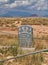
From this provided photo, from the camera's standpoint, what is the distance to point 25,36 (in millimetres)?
10422

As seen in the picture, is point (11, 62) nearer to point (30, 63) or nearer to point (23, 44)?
point (30, 63)

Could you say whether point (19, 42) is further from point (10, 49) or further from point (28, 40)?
point (10, 49)

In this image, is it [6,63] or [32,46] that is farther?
[32,46]

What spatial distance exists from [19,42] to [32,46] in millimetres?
488

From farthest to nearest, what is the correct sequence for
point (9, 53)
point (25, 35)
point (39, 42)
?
1. point (39, 42)
2. point (25, 35)
3. point (9, 53)

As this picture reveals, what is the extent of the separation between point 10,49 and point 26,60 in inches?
55.4

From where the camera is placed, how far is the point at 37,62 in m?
8.27

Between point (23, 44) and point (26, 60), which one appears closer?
point (26, 60)

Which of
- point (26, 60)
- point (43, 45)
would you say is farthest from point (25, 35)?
point (26, 60)

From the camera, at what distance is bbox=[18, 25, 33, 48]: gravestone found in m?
10.4

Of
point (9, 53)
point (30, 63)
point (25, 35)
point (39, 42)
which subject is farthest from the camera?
point (39, 42)

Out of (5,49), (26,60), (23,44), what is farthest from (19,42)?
(26,60)

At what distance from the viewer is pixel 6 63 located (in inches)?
321

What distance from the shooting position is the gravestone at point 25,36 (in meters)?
10.4
